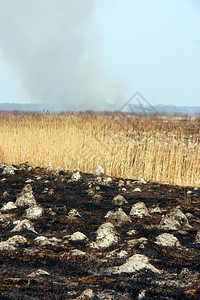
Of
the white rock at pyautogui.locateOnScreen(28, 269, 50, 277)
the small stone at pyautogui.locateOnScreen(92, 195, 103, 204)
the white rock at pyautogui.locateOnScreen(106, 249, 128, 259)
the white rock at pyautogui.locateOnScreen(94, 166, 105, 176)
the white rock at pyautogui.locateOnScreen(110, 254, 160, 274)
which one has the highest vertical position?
the white rock at pyautogui.locateOnScreen(110, 254, 160, 274)

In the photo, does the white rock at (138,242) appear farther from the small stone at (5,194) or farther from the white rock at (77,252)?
the small stone at (5,194)

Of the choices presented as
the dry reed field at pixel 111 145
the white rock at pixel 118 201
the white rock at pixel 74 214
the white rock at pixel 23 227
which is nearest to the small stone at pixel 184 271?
the white rock at pixel 23 227

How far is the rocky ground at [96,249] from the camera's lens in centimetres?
233

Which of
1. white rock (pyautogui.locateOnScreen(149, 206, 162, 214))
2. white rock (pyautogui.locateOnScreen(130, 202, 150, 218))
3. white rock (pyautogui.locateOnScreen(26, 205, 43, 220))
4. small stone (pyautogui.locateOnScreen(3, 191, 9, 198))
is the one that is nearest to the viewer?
white rock (pyautogui.locateOnScreen(26, 205, 43, 220))

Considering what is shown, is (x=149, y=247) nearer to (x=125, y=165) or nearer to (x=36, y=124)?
(x=125, y=165)

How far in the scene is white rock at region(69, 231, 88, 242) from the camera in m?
3.33

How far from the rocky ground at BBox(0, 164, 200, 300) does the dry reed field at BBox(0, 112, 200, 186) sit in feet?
8.95

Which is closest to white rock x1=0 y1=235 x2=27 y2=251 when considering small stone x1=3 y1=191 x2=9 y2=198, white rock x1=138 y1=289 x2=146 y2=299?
white rock x1=138 y1=289 x2=146 y2=299

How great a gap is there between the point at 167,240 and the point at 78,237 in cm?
79

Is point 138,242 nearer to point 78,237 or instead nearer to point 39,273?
point 78,237

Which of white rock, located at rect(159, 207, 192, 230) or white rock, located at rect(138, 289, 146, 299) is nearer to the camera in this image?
white rock, located at rect(138, 289, 146, 299)

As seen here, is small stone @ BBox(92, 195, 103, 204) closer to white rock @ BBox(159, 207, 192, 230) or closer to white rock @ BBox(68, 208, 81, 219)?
white rock @ BBox(68, 208, 81, 219)

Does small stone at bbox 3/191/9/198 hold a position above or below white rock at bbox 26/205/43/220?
below

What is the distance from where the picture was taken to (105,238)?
3.26 meters
